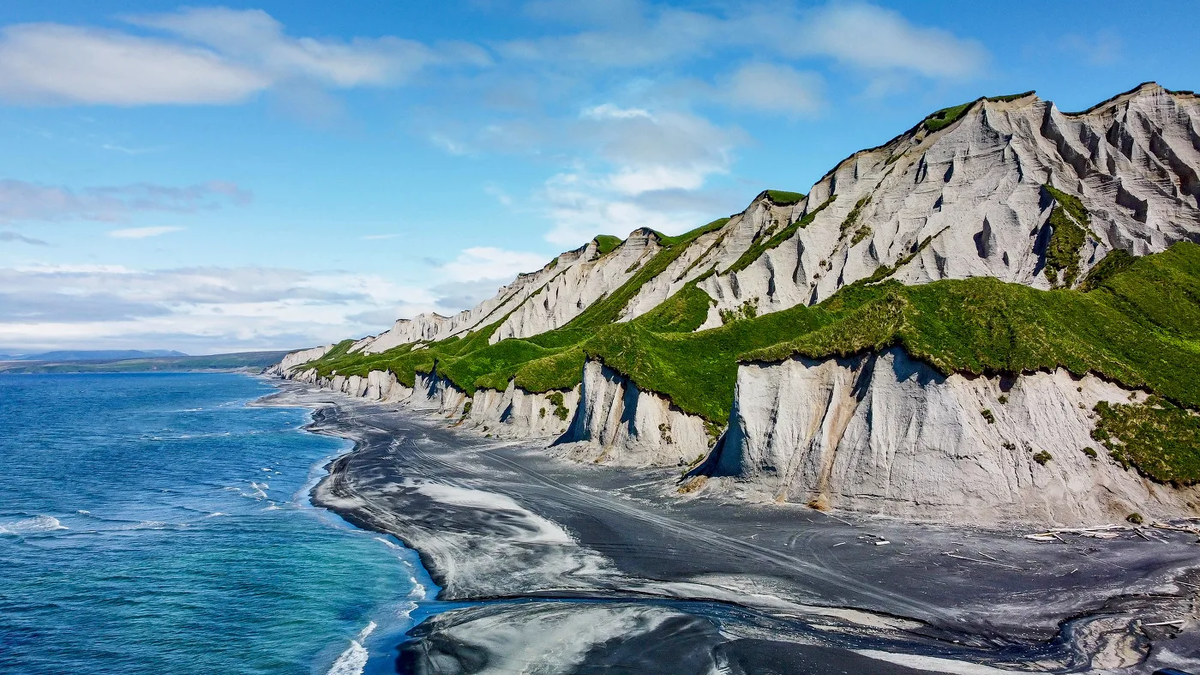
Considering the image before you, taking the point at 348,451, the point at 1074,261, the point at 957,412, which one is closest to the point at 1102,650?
the point at 957,412

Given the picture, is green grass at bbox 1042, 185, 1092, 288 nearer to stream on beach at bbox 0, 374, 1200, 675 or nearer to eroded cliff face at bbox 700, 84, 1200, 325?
eroded cliff face at bbox 700, 84, 1200, 325

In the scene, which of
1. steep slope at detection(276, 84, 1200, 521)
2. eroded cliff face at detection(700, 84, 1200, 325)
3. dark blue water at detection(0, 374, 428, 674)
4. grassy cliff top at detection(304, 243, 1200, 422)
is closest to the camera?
dark blue water at detection(0, 374, 428, 674)

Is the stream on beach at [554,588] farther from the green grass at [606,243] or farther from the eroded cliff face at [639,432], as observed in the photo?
the green grass at [606,243]

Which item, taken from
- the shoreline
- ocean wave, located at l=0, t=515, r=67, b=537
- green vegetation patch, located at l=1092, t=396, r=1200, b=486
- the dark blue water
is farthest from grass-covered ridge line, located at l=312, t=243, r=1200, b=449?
ocean wave, located at l=0, t=515, r=67, b=537

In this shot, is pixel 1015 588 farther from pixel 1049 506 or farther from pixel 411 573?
pixel 411 573

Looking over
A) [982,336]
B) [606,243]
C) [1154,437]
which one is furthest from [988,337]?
[606,243]
